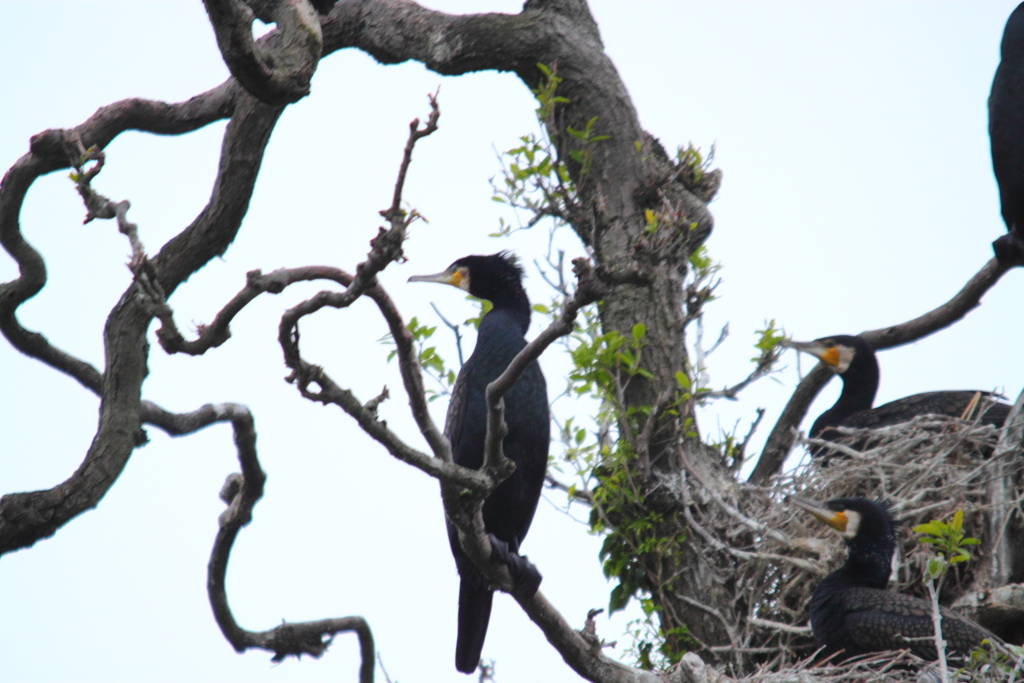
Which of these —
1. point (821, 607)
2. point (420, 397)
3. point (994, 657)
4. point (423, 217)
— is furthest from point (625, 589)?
point (423, 217)

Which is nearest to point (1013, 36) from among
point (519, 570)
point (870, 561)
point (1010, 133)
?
point (1010, 133)

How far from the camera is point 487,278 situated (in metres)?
3.93

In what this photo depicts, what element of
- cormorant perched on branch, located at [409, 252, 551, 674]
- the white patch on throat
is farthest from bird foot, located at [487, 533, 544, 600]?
the white patch on throat

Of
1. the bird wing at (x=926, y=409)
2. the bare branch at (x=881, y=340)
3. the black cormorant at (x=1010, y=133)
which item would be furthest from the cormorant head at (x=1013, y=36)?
the bird wing at (x=926, y=409)

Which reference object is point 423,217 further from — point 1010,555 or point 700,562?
point 1010,555

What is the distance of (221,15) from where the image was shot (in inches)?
91.0

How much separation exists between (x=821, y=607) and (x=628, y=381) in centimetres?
120

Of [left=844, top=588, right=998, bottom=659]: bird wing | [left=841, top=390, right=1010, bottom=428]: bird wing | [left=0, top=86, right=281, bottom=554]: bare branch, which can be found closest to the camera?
[left=0, top=86, right=281, bottom=554]: bare branch

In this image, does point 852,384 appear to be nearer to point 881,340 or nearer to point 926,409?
point 881,340

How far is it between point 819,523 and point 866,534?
47cm

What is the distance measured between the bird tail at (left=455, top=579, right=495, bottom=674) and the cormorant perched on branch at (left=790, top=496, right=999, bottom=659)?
1402mm

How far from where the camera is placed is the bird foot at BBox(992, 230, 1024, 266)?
4.23 metres

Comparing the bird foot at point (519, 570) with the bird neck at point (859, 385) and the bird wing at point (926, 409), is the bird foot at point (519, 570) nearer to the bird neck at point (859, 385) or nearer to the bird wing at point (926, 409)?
the bird wing at point (926, 409)

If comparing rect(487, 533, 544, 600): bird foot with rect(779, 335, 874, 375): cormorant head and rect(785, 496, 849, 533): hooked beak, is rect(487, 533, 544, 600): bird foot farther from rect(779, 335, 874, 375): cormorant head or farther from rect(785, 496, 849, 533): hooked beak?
rect(779, 335, 874, 375): cormorant head
